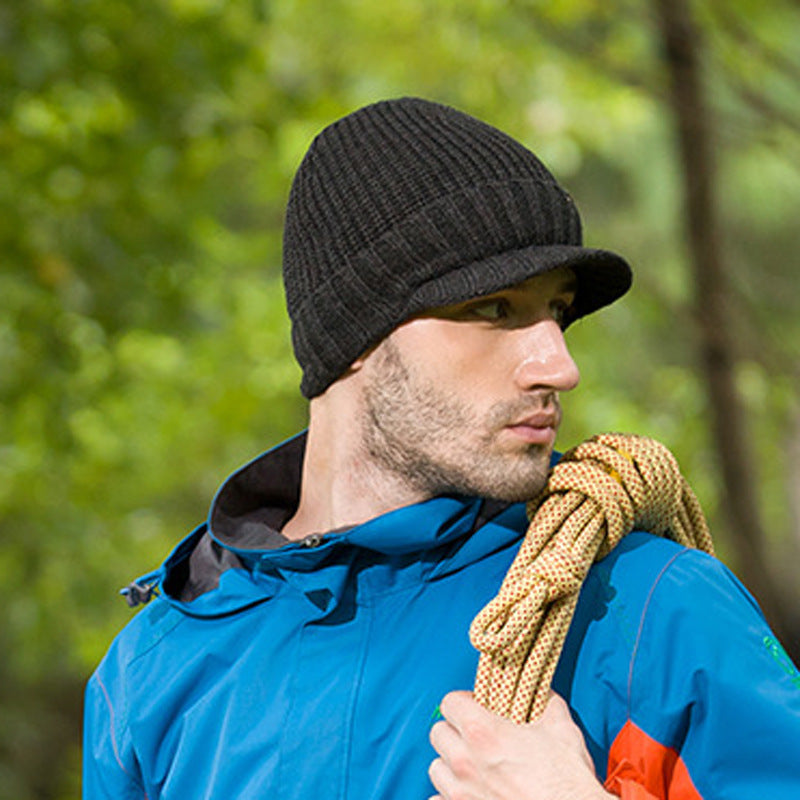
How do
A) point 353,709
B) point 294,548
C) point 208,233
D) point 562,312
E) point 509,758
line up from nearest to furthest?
point 509,758 < point 353,709 < point 294,548 < point 562,312 < point 208,233

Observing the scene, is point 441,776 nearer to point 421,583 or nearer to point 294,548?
point 421,583

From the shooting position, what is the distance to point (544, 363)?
69.9 inches

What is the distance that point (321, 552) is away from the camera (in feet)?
6.00

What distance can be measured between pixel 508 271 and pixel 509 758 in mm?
665

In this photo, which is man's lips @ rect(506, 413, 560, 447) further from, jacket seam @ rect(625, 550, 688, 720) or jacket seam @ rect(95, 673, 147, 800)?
jacket seam @ rect(95, 673, 147, 800)

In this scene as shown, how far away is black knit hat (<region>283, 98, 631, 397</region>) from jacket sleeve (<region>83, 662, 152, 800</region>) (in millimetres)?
→ 610

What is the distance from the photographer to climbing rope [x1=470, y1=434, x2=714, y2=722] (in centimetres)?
157

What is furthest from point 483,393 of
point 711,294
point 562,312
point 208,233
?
point 208,233

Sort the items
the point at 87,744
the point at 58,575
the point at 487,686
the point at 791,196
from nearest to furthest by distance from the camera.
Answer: the point at 487,686
the point at 87,744
the point at 58,575
the point at 791,196

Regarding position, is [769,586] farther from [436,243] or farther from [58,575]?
[436,243]

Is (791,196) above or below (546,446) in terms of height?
above

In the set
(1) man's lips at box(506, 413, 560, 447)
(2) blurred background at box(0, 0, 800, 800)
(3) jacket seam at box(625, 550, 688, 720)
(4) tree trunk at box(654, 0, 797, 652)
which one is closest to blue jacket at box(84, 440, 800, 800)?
(3) jacket seam at box(625, 550, 688, 720)

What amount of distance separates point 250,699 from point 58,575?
376 centimetres

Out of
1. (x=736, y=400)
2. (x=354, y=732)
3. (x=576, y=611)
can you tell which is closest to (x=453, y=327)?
(x=576, y=611)
